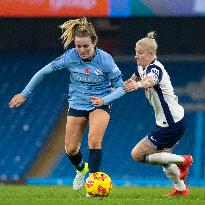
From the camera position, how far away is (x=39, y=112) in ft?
68.4

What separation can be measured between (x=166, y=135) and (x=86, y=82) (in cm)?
127

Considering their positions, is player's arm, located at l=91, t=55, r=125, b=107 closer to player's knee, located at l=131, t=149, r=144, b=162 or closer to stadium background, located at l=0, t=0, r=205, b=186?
player's knee, located at l=131, t=149, r=144, b=162

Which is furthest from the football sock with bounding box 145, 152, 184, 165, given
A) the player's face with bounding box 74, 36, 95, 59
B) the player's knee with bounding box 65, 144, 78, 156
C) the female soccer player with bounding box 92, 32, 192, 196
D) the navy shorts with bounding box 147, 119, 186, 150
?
the player's face with bounding box 74, 36, 95, 59

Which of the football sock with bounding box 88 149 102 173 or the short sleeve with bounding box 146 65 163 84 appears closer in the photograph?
the short sleeve with bounding box 146 65 163 84

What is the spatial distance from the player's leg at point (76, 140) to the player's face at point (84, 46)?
1.01m

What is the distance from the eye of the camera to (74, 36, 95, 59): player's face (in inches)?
417

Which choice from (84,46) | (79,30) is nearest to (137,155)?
(84,46)

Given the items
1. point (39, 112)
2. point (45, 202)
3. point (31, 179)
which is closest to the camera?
point (45, 202)

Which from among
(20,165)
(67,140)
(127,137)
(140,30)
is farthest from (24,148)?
(67,140)

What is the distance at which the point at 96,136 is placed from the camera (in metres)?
10.6

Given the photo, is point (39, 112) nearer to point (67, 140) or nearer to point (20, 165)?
point (20, 165)

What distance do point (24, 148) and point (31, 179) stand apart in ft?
3.70

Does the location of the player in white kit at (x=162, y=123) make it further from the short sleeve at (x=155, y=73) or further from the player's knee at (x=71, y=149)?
the player's knee at (x=71, y=149)

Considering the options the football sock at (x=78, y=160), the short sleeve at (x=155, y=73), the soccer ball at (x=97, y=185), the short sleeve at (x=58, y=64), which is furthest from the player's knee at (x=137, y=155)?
the short sleeve at (x=58, y=64)
